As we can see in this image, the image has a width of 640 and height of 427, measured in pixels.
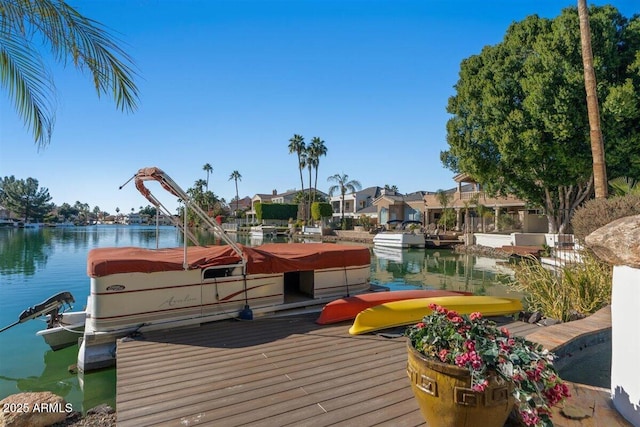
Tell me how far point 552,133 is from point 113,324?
80.9ft

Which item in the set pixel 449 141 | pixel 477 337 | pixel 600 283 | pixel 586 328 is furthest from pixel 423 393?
pixel 449 141

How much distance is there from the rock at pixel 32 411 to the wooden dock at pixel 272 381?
78cm

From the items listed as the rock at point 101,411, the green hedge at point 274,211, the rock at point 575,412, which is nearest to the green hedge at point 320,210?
the green hedge at point 274,211

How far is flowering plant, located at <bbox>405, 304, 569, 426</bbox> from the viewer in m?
2.69

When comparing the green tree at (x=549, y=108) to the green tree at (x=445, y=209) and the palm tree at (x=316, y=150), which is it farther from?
the palm tree at (x=316, y=150)

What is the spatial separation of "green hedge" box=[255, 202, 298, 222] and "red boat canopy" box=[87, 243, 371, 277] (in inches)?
2405

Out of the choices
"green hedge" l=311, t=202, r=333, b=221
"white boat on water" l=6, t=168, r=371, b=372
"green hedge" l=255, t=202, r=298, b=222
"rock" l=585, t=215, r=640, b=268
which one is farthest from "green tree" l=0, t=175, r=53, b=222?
"rock" l=585, t=215, r=640, b=268

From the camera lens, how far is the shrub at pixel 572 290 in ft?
24.9

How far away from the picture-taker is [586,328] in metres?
5.40

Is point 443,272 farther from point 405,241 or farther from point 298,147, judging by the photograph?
point 298,147

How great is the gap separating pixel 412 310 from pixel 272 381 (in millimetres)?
3549

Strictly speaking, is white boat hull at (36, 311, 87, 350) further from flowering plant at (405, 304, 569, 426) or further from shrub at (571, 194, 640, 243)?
shrub at (571, 194, 640, 243)

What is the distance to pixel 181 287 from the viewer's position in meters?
7.43

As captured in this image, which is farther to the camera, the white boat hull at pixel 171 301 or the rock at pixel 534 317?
the rock at pixel 534 317
